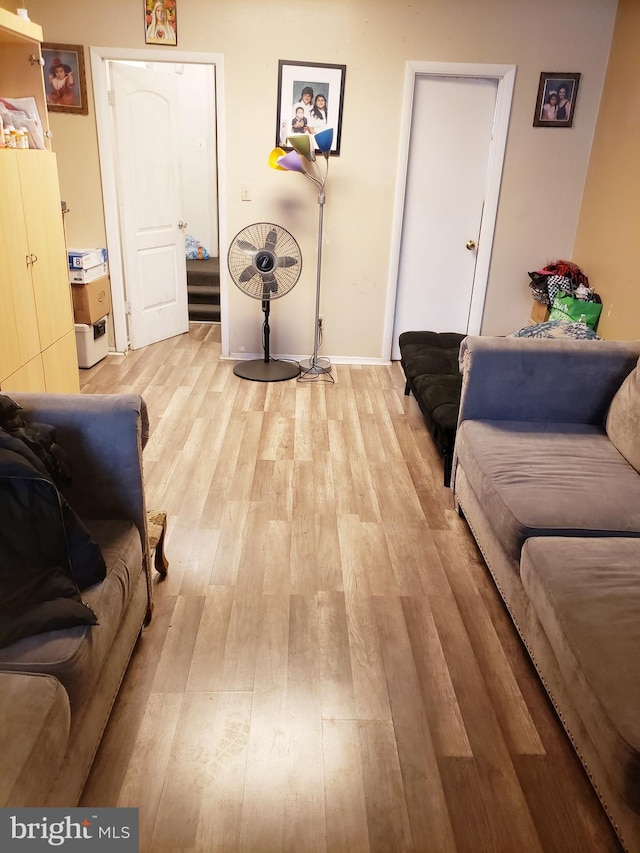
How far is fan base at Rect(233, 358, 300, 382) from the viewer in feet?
13.8

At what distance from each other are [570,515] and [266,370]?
9.20 feet

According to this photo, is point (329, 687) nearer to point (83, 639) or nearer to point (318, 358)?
point (83, 639)

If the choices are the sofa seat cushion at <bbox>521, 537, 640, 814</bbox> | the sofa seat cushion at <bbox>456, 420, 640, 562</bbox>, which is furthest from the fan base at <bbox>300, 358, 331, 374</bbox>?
the sofa seat cushion at <bbox>521, 537, 640, 814</bbox>

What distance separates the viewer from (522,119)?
407cm

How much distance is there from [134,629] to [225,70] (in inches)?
141

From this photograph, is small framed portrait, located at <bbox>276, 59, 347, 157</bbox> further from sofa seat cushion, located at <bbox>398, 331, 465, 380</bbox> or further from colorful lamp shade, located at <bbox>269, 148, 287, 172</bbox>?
sofa seat cushion, located at <bbox>398, 331, 465, 380</bbox>

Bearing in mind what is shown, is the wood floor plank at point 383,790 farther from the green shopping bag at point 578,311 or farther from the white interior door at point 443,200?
the white interior door at point 443,200

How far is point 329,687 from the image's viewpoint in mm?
1771

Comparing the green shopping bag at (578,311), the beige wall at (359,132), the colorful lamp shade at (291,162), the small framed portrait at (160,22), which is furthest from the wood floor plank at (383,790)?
the small framed portrait at (160,22)

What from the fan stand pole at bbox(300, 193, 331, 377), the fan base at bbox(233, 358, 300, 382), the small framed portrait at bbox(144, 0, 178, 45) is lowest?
the fan base at bbox(233, 358, 300, 382)

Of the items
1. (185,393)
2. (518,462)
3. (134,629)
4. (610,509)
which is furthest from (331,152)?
(134,629)

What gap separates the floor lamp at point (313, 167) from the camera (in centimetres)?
374

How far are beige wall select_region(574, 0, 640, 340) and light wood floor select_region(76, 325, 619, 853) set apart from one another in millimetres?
1668

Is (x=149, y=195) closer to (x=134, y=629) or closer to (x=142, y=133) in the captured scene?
(x=142, y=133)
